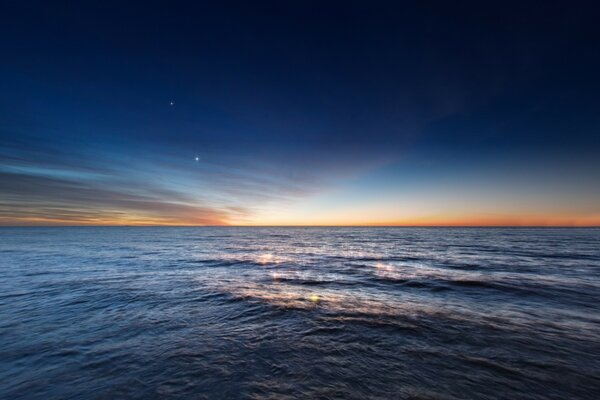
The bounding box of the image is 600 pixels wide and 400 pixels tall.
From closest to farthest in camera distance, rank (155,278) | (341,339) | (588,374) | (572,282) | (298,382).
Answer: (298,382)
(588,374)
(341,339)
(572,282)
(155,278)

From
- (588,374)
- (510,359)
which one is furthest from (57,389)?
(588,374)

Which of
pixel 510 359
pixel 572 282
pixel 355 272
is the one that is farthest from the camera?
pixel 355 272

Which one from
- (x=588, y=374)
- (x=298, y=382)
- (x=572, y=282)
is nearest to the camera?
(x=298, y=382)

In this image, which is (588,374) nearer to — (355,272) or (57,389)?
(57,389)

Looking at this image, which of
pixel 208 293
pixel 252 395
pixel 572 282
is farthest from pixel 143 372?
pixel 572 282

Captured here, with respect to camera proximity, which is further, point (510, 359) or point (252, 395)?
point (510, 359)

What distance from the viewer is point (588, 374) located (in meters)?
7.12

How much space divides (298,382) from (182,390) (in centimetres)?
284

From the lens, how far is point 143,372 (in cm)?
707

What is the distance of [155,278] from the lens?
67.3 feet

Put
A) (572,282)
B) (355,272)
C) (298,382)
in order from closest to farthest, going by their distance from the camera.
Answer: (298,382)
(572,282)
(355,272)

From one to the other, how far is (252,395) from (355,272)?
18908 mm

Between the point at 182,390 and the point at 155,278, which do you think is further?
the point at 155,278

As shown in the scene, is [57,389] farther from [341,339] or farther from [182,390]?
[341,339]
